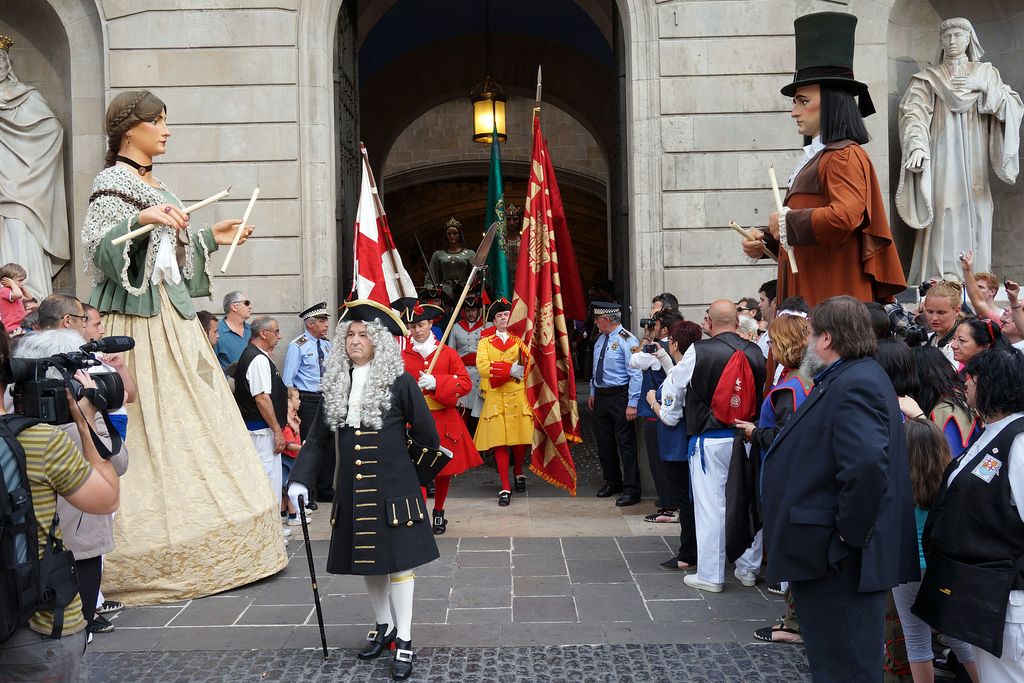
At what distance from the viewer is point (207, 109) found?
929cm

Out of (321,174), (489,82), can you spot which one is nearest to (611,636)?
(321,174)

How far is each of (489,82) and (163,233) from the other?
8.14 meters

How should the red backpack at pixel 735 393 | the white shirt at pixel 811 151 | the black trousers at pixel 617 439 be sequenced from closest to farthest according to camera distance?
the white shirt at pixel 811 151
the red backpack at pixel 735 393
the black trousers at pixel 617 439

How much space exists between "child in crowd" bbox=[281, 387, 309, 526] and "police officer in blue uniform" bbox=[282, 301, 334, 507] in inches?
4.7

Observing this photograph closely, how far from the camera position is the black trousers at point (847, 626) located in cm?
344

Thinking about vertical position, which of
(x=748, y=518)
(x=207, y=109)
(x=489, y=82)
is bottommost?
(x=748, y=518)

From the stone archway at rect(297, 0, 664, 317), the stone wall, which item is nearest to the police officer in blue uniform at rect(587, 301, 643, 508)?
the stone archway at rect(297, 0, 664, 317)

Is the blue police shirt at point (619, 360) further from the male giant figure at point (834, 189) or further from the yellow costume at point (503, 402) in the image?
the male giant figure at point (834, 189)

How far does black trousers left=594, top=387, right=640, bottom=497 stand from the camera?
8789mm

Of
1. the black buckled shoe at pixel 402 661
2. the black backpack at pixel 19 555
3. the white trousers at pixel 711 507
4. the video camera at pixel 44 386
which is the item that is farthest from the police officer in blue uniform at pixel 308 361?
the black backpack at pixel 19 555

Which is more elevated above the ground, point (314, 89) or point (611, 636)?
point (314, 89)

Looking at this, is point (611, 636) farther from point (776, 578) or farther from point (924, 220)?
point (924, 220)

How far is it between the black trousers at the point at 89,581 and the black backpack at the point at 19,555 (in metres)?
2.09

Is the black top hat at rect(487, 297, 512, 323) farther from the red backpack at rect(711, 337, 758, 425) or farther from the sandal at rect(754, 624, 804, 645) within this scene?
the sandal at rect(754, 624, 804, 645)
